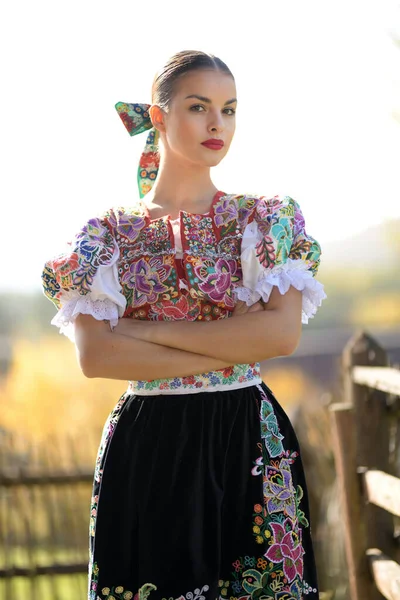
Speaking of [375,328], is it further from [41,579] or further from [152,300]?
[152,300]

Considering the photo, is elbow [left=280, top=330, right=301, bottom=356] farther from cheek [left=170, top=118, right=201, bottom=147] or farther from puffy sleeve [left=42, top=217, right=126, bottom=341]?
cheek [left=170, top=118, right=201, bottom=147]

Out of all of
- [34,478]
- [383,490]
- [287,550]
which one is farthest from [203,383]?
[34,478]

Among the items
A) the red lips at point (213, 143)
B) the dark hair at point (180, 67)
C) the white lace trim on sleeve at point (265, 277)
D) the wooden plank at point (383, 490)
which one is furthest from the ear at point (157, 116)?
the wooden plank at point (383, 490)

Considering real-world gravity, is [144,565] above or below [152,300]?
below

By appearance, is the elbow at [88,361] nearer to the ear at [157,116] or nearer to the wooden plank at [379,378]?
the ear at [157,116]

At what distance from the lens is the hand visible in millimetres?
2049

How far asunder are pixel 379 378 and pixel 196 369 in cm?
121

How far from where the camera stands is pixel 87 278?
2035mm

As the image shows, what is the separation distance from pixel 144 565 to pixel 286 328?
623 mm

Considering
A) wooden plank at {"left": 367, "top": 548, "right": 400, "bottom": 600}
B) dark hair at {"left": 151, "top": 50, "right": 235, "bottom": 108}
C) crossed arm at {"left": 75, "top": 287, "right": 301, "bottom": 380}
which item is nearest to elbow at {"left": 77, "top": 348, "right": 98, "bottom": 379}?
crossed arm at {"left": 75, "top": 287, "right": 301, "bottom": 380}

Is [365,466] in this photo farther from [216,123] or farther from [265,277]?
[216,123]

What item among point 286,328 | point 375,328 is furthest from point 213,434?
point 375,328

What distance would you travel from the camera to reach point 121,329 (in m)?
2.06

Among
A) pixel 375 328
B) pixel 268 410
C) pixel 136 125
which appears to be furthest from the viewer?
pixel 375 328
